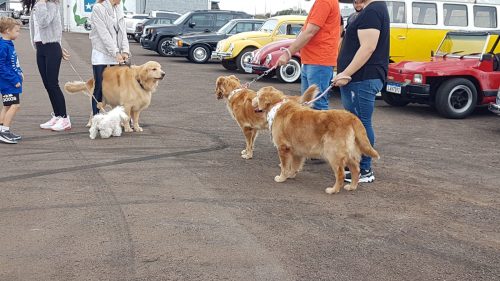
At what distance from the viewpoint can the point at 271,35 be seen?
17656 millimetres

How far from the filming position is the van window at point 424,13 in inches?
574

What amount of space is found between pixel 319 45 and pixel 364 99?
101 centimetres

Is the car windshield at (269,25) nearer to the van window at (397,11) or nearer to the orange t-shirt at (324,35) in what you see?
the van window at (397,11)

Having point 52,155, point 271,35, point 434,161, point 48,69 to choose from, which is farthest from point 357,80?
point 271,35

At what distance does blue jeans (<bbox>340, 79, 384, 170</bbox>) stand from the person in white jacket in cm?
375

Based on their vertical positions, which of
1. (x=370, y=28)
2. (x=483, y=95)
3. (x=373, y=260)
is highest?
(x=370, y=28)

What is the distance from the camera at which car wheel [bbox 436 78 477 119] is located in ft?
33.9

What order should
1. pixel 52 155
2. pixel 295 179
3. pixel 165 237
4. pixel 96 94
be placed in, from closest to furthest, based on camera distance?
pixel 165 237
pixel 295 179
pixel 52 155
pixel 96 94

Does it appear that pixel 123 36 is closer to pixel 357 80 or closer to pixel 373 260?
pixel 357 80

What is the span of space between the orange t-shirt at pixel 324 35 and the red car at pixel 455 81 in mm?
4592

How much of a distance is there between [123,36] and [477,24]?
10947 millimetres

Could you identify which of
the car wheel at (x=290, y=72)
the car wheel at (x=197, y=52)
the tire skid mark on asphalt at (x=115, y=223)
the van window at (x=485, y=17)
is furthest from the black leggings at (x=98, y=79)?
the car wheel at (x=197, y=52)

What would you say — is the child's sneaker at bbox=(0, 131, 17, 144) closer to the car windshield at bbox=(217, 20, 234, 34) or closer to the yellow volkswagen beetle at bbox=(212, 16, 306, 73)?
the yellow volkswagen beetle at bbox=(212, 16, 306, 73)

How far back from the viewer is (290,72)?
1521cm
